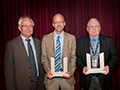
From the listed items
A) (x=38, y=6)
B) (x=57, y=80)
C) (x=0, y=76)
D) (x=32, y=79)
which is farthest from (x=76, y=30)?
(x=0, y=76)

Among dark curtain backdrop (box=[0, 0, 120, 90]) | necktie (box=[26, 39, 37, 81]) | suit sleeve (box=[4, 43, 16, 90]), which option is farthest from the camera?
dark curtain backdrop (box=[0, 0, 120, 90])

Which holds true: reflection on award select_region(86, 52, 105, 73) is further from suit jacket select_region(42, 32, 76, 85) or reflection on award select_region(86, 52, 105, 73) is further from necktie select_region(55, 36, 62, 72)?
necktie select_region(55, 36, 62, 72)

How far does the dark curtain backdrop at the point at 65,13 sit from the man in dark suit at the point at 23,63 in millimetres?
1245

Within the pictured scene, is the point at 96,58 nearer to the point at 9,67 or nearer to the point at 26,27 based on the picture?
the point at 26,27

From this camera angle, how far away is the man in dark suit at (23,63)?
2.19 metres

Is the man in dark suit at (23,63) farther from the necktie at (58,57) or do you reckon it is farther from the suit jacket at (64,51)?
the necktie at (58,57)

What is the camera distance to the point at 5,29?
3.64 m

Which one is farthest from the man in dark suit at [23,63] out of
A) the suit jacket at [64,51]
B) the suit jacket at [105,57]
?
the suit jacket at [105,57]

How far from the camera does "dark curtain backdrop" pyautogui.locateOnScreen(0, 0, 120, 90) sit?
11.6ft

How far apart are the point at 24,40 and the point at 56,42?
0.61 metres

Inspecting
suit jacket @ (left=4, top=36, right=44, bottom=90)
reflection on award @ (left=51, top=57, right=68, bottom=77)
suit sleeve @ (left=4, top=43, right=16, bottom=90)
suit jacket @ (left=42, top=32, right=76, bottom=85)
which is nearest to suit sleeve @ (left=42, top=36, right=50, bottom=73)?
suit jacket @ (left=42, top=32, right=76, bottom=85)

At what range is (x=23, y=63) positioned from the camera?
224cm

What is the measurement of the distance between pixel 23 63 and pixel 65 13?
1988mm

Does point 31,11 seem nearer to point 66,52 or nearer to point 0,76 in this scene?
point 66,52
